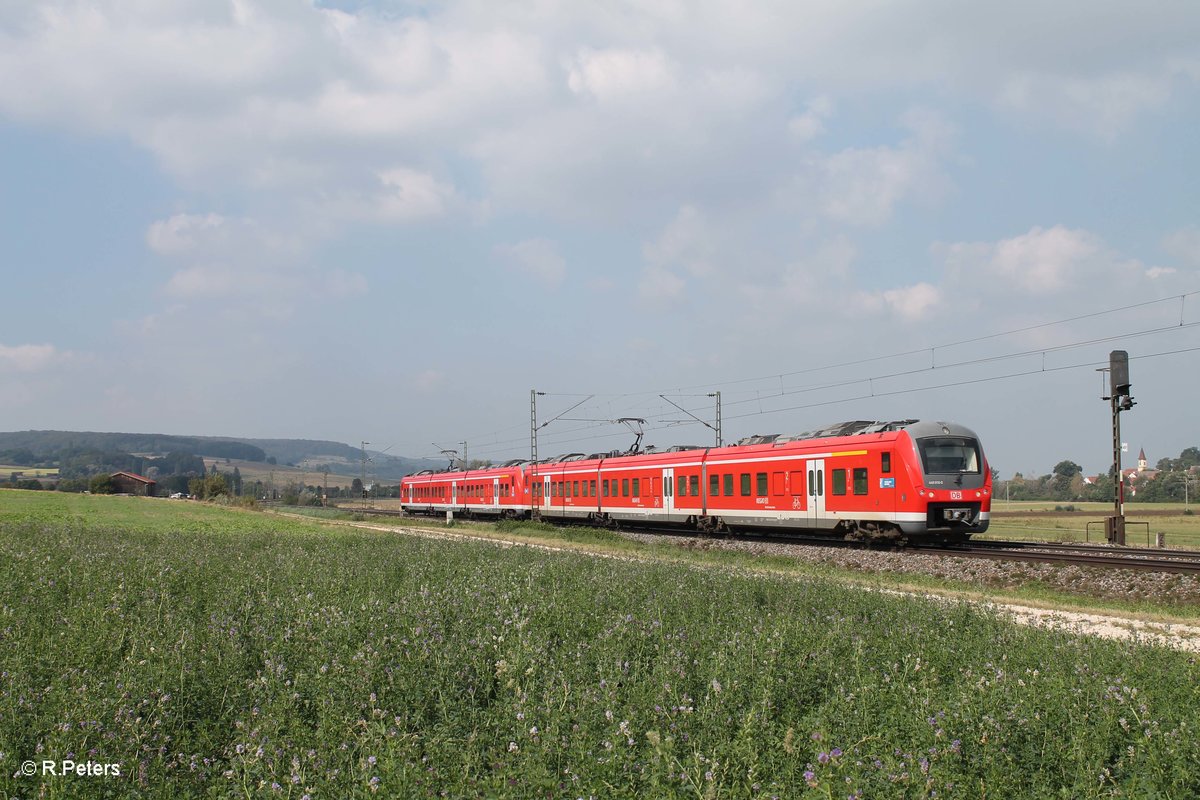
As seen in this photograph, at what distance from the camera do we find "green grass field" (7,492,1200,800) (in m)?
5.27

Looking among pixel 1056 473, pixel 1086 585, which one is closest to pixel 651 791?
pixel 1086 585

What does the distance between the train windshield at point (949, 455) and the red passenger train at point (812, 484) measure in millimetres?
32

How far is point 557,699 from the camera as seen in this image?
20.8 ft

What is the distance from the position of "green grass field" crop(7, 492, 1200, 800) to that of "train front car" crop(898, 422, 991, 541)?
14492mm

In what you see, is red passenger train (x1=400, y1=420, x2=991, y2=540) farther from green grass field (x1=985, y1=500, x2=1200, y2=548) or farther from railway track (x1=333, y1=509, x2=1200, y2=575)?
green grass field (x1=985, y1=500, x2=1200, y2=548)

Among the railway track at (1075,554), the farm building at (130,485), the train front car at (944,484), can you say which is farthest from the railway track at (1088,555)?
the farm building at (130,485)

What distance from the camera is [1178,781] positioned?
5434mm

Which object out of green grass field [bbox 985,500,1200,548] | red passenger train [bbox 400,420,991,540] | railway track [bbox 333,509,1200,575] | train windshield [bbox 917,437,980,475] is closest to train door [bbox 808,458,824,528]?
red passenger train [bbox 400,420,991,540]

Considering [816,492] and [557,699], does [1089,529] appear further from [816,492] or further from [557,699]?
[557,699]

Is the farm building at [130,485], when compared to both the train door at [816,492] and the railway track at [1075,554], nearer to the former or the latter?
the train door at [816,492]

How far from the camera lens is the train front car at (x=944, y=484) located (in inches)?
992

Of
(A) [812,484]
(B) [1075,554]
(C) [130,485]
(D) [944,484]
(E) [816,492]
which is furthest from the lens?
(C) [130,485]

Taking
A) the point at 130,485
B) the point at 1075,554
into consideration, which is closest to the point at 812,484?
the point at 1075,554

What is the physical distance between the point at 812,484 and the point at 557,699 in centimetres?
2420
